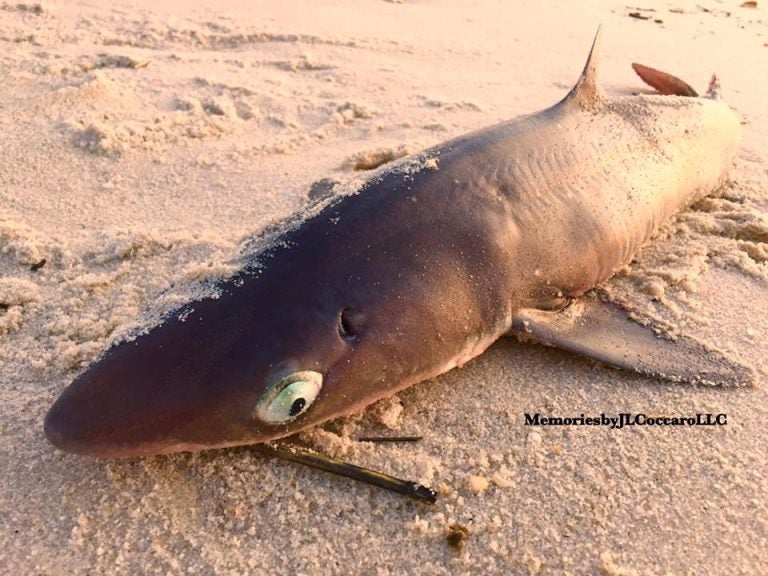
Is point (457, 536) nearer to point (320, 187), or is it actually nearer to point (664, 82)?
point (320, 187)

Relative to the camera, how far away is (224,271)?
2193 millimetres

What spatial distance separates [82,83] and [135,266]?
7.00ft

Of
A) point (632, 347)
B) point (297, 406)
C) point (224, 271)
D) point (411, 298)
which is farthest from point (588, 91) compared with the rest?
point (297, 406)

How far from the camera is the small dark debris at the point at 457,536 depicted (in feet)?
6.23

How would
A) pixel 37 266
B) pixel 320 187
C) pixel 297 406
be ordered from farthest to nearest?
pixel 320 187 → pixel 37 266 → pixel 297 406

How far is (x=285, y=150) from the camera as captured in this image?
13.6ft

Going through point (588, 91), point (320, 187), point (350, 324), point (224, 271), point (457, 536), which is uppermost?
point (588, 91)

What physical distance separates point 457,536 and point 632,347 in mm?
1141

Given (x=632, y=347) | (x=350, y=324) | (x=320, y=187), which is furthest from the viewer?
(x=320, y=187)

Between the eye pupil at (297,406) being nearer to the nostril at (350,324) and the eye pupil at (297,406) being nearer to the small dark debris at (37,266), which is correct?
the nostril at (350,324)

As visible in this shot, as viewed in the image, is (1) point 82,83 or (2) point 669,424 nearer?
(2) point 669,424

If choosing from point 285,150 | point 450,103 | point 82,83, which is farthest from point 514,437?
point 82,83

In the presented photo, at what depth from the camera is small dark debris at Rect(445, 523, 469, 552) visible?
1.90m

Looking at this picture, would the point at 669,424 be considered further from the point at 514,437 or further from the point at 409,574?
the point at 409,574
